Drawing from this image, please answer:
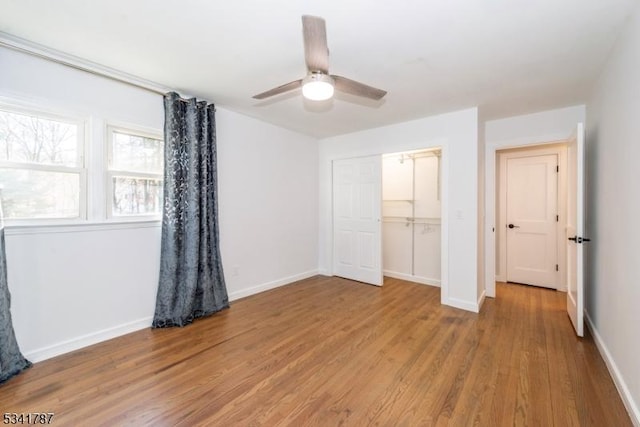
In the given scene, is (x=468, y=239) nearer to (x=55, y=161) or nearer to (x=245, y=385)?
(x=245, y=385)

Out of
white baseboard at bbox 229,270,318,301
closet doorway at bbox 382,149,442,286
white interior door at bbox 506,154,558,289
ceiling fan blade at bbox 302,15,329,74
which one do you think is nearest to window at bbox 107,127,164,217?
white baseboard at bbox 229,270,318,301

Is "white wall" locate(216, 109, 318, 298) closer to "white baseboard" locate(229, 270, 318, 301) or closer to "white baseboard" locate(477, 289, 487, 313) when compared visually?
"white baseboard" locate(229, 270, 318, 301)

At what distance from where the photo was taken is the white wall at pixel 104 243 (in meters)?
2.17

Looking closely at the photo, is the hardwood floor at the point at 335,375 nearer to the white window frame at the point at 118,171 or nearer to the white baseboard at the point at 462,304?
the white baseboard at the point at 462,304

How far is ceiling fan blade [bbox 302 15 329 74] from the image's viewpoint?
1476 mm

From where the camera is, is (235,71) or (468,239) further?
(468,239)

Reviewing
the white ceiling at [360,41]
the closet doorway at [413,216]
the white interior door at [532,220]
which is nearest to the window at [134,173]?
the white ceiling at [360,41]

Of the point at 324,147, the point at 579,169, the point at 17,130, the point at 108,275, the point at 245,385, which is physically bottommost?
the point at 245,385

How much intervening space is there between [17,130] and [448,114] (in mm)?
4268

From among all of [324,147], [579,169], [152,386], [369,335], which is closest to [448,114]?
[579,169]

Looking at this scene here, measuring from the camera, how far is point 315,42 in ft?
5.40

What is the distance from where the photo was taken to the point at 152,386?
1.94 metres

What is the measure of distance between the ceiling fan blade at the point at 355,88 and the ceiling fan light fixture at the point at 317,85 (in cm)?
8

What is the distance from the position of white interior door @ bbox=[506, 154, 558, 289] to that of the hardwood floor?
1313 millimetres
